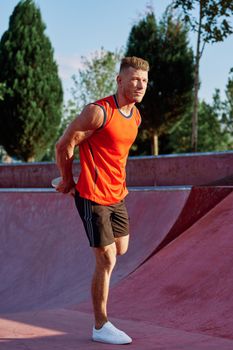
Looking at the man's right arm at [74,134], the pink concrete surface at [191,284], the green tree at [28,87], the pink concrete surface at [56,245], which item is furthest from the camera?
the green tree at [28,87]

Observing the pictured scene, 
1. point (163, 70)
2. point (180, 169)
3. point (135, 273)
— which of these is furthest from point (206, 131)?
point (135, 273)

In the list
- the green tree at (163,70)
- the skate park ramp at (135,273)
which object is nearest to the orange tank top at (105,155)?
the skate park ramp at (135,273)

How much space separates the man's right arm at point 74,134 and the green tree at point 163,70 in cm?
2412

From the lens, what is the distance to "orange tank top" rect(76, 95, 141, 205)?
4.31 meters

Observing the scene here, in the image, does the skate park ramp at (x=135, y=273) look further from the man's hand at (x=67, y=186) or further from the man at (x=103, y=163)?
the man's hand at (x=67, y=186)

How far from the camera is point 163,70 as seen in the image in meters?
29.1

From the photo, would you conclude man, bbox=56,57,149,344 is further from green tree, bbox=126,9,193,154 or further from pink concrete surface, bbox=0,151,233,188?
green tree, bbox=126,9,193,154

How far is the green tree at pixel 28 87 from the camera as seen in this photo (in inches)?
1160

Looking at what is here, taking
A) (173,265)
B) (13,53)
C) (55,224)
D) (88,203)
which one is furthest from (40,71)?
(88,203)

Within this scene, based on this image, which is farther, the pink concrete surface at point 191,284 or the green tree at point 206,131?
the green tree at point 206,131

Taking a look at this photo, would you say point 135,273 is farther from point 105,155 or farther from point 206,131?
point 206,131

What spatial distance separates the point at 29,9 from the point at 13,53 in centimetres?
237

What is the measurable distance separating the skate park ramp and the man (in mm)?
529

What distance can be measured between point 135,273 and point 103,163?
2928 millimetres
